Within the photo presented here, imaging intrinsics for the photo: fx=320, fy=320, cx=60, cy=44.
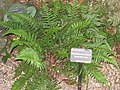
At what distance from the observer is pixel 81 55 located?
4426 mm

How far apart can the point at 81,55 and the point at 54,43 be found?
685 millimetres

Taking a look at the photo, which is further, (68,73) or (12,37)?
(12,37)

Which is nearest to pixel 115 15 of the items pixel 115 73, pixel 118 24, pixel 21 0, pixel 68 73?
pixel 118 24

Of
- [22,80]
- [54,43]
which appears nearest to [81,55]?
[54,43]

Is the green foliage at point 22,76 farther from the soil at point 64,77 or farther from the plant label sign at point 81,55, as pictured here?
the plant label sign at point 81,55

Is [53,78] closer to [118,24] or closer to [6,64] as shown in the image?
[6,64]

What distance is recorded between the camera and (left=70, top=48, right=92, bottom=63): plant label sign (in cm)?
441

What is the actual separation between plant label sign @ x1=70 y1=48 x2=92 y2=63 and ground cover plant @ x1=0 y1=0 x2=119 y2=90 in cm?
18

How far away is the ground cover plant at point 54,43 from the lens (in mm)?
4609

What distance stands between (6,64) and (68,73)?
1008mm

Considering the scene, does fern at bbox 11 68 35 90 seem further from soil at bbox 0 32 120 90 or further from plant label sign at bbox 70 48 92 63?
plant label sign at bbox 70 48 92 63

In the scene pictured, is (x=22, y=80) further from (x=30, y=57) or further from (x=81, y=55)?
(x=81, y=55)

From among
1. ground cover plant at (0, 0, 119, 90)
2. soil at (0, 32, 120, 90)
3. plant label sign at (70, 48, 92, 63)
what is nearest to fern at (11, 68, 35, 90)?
ground cover plant at (0, 0, 119, 90)

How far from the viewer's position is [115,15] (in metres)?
5.52
